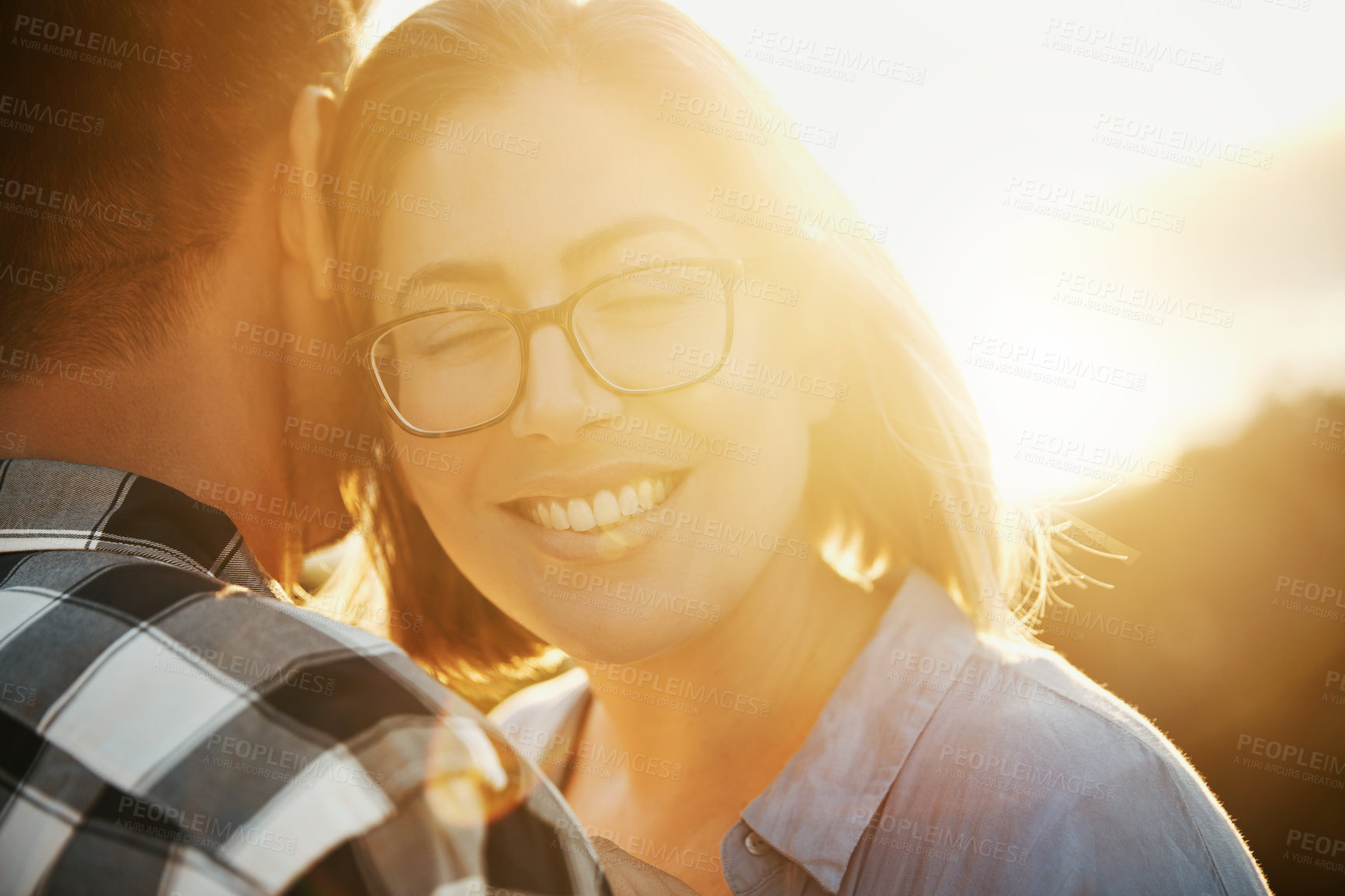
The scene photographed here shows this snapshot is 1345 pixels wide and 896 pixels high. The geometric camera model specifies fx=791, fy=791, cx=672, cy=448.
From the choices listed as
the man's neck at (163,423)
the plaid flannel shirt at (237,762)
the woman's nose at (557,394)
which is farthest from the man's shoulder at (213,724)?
the woman's nose at (557,394)

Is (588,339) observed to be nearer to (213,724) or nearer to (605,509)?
(605,509)

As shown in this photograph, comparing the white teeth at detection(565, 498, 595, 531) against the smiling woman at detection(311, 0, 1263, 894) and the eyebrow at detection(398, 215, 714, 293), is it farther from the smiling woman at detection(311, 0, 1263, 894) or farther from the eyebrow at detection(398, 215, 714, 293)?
the eyebrow at detection(398, 215, 714, 293)

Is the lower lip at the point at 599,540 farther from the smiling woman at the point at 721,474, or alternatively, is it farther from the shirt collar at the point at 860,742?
the shirt collar at the point at 860,742

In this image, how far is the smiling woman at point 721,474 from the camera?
4.58 feet

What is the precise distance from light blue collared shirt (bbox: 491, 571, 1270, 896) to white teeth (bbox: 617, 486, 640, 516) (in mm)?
548

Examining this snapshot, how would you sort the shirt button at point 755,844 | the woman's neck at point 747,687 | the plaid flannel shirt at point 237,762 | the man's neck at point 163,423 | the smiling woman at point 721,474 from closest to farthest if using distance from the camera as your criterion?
the plaid flannel shirt at point 237,762 → the man's neck at point 163,423 → the smiling woman at point 721,474 → the shirt button at point 755,844 → the woman's neck at point 747,687

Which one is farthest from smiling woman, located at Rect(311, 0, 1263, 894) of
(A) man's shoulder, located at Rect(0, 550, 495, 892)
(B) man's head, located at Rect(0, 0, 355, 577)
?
(A) man's shoulder, located at Rect(0, 550, 495, 892)

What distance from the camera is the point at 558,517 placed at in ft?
5.20

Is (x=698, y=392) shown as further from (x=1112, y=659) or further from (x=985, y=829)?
(x=1112, y=659)

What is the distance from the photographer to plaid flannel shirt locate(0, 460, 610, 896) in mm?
726

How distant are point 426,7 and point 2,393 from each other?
109 cm

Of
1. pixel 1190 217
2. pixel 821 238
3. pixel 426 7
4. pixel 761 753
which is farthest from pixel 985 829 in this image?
pixel 1190 217

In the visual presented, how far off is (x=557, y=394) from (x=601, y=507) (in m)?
0.26

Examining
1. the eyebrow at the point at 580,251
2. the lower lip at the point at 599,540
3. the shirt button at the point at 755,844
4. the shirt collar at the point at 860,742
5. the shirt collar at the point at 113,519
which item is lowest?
the shirt button at the point at 755,844
